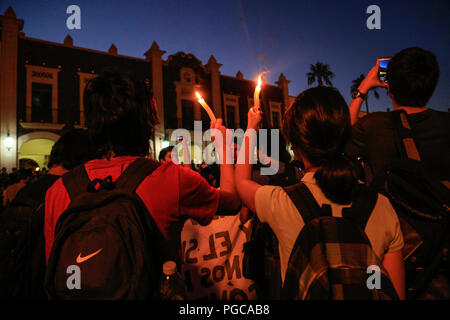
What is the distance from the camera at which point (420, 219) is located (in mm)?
1469

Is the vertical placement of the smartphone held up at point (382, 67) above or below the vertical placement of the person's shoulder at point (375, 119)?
above

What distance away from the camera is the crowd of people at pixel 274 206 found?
1.19 metres

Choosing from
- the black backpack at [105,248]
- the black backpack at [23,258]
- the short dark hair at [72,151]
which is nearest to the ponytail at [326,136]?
the black backpack at [105,248]

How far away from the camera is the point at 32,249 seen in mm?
1596

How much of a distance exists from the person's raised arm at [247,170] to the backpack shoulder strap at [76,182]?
83cm

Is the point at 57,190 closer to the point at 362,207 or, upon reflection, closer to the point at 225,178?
the point at 225,178

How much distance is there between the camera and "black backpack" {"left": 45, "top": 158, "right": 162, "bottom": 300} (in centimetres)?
118

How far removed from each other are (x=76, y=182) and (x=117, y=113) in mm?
431

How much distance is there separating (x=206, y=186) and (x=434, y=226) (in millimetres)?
1260

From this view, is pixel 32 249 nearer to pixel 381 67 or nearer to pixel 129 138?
pixel 129 138

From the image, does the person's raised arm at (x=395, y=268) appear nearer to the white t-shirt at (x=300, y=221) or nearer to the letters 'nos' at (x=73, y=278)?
the white t-shirt at (x=300, y=221)
